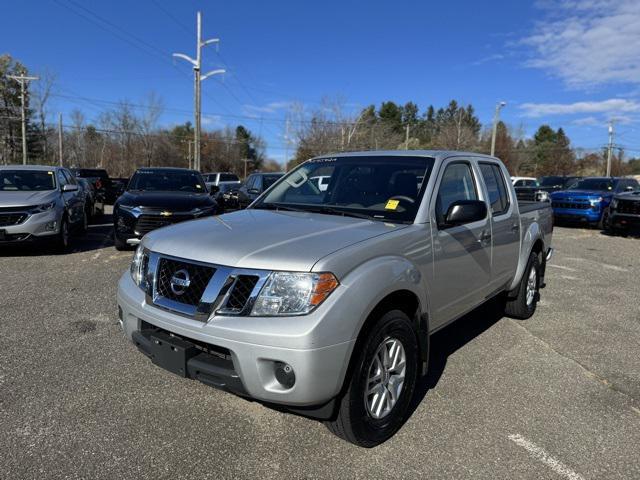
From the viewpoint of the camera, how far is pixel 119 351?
431cm

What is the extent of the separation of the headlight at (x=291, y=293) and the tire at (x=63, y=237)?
26.2 feet

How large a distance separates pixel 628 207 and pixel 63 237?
14021 millimetres

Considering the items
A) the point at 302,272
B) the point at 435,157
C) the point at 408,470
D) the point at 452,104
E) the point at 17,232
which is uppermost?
the point at 452,104

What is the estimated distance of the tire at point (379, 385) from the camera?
8.82 ft

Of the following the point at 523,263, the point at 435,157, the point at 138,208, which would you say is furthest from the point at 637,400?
the point at 138,208

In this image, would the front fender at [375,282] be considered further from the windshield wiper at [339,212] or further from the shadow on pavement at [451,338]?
the shadow on pavement at [451,338]

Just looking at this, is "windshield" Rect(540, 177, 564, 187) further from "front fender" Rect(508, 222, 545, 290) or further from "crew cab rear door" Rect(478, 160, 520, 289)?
"crew cab rear door" Rect(478, 160, 520, 289)

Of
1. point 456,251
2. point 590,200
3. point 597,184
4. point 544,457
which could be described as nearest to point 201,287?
point 456,251

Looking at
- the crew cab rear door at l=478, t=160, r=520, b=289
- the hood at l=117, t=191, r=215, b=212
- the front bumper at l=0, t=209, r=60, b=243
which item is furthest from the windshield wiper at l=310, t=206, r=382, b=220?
the front bumper at l=0, t=209, r=60, b=243

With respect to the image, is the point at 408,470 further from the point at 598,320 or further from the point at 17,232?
the point at 17,232

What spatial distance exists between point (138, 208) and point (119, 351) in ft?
16.5

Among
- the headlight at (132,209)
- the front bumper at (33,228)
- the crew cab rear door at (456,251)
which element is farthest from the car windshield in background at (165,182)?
the crew cab rear door at (456,251)

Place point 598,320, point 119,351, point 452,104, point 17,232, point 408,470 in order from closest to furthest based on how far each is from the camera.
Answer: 1. point 408,470
2. point 119,351
3. point 598,320
4. point 17,232
5. point 452,104

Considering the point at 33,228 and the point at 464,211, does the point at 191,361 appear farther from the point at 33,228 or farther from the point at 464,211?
the point at 33,228
